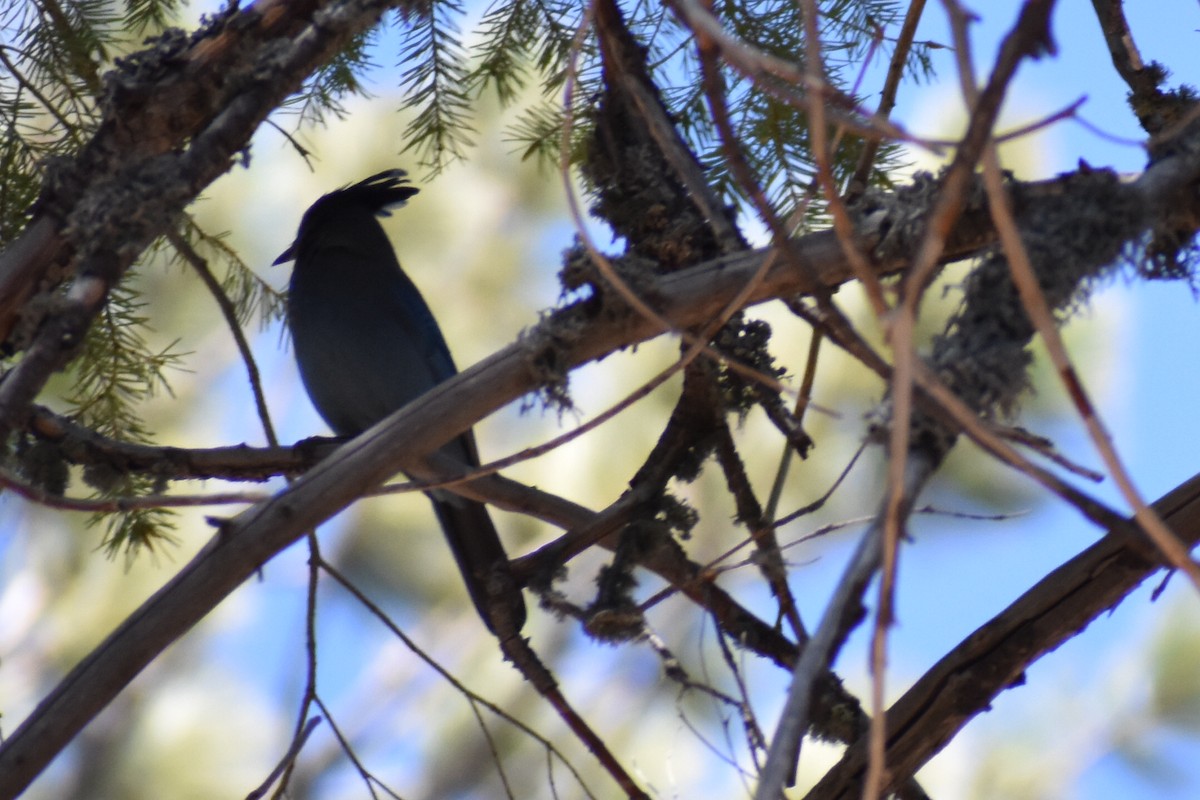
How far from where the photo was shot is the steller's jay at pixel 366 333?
3.14m

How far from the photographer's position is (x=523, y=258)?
538cm

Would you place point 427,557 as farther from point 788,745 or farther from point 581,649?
point 788,745

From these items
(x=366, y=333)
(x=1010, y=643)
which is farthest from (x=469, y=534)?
(x=1010, y=643)

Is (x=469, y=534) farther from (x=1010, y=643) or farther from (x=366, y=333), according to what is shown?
(x=1010, y=643)

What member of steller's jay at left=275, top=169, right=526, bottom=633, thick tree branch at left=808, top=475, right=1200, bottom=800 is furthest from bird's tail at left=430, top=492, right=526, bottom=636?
thick tree branch at left=808, top=475, right=1200, bottom=800

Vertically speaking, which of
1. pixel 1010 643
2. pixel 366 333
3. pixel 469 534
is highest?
pixel 366 333

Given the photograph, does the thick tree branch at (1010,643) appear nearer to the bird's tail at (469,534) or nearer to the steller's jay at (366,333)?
the bird's tail at (469,534)

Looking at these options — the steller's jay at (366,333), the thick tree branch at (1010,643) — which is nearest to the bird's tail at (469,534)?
the steller's jay at (366,333)

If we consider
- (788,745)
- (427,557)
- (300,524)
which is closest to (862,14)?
(300,524)

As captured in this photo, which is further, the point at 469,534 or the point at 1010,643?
the point at 469,534

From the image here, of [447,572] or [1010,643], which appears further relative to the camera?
[447,572]

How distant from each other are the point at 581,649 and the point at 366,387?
2.35m

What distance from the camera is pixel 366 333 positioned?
321 centimetres

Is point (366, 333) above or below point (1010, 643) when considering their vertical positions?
above
